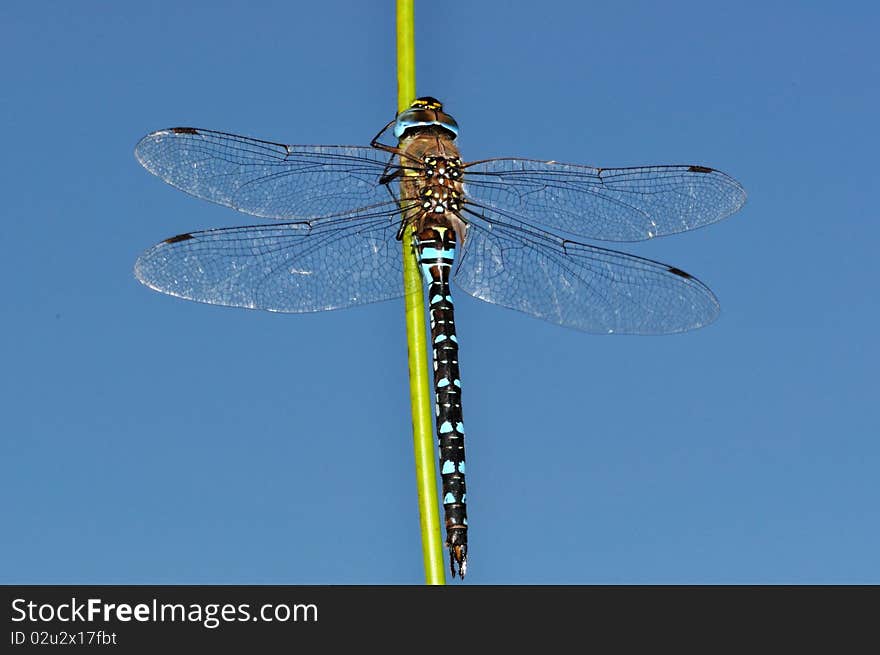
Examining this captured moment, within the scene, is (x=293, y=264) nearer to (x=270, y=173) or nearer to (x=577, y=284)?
(x=270, y=173)

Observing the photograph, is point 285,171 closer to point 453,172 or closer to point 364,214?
point 364,214

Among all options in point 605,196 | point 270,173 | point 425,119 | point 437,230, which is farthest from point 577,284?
point 270,173

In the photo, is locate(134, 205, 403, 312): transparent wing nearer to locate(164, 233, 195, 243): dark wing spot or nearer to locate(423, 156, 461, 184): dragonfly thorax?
locate(164, 233, 195, 243): dark wing spot

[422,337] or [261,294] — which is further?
[261,294]

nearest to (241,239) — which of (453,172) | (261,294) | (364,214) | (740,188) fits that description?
(261,294)

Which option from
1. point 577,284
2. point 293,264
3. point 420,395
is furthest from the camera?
point 577,284

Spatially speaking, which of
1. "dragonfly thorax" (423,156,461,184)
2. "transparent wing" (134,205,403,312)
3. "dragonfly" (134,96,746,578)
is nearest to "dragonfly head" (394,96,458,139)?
"dragonfly" (134,96,746,578)

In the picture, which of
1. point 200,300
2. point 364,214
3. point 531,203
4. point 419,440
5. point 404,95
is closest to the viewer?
point 419,440

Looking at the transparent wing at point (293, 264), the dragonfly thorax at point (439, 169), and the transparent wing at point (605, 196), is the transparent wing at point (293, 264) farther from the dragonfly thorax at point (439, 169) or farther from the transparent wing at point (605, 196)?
the transparent wing at point (605, 196)
